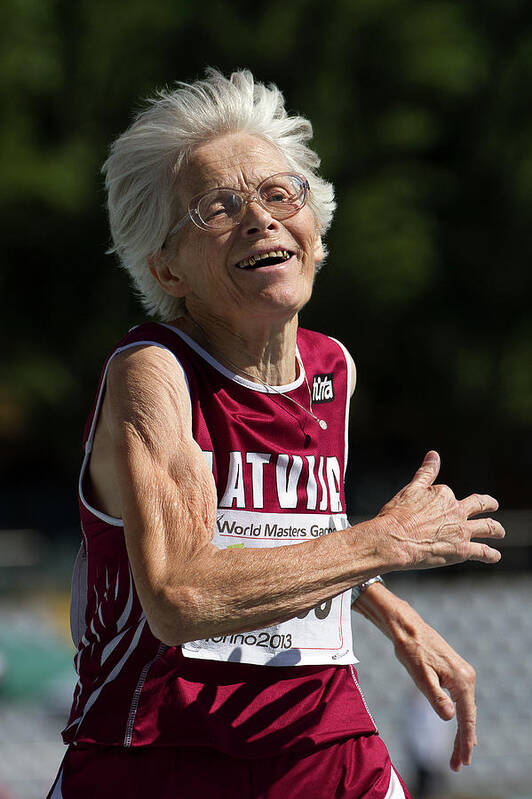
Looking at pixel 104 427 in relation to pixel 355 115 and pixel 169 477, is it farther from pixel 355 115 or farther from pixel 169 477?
pixel 355 115

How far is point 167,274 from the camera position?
7.61 feet

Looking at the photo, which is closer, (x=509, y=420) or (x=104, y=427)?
(x=104, y=427)

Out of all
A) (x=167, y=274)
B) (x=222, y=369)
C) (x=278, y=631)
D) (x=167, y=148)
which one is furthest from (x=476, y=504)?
(x=167, y=148)

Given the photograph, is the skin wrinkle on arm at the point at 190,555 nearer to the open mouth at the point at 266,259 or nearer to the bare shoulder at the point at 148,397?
the bare shoulder at the point at 148,397

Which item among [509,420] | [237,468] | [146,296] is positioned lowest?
[509,420]

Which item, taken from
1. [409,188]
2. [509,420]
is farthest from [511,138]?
[509,420]

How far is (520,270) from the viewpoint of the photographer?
53.0 ft

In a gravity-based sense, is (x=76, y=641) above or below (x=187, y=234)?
below

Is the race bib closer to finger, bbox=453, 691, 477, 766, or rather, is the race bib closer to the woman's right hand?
the woman's right hand

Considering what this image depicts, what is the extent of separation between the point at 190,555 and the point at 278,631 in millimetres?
381

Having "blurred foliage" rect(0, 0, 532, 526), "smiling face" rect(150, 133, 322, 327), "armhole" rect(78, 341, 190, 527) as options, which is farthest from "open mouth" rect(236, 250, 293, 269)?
"blurred foliage" rect(0, 0, 532, 526)

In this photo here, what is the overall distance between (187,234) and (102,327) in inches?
544

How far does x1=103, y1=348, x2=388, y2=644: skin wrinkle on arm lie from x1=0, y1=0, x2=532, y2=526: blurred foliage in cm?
1351

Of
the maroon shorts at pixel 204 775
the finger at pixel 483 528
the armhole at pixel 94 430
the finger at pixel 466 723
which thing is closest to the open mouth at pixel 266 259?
the armhole at pixel 94 430
